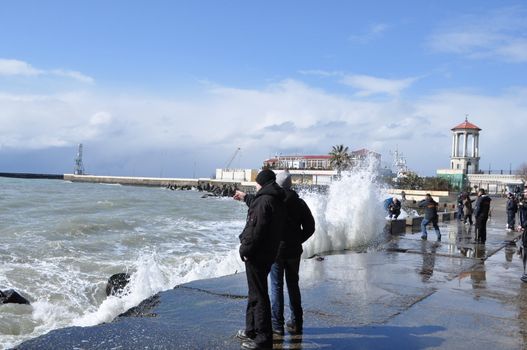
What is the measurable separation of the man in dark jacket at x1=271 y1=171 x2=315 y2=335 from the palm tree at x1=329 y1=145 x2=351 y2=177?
84443mm

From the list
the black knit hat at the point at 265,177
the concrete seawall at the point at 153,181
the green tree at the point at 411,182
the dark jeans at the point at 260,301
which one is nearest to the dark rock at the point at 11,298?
the dark jeans at the point at 260,301

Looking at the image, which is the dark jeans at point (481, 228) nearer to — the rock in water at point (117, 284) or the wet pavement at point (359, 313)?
the wet pavement at point (359, 313)

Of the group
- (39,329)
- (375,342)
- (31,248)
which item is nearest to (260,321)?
(375,342)

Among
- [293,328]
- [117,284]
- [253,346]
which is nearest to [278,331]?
[293,328]

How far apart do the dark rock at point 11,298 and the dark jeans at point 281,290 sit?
5.87 m

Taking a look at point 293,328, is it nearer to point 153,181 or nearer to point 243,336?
point 243,336

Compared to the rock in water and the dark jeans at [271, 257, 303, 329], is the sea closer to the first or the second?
the rock in water

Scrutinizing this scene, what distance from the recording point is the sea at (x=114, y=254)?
8305 millimetres

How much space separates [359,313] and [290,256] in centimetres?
149

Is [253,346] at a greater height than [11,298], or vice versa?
[253,346]

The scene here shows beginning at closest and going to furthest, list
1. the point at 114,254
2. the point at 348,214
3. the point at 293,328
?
1. the point at 293,328
2. the point at 348,214
3. the point at 114,254

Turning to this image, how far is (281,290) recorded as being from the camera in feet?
16.4

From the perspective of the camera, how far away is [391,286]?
759cm

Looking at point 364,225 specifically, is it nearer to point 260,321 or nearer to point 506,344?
point 506,344
